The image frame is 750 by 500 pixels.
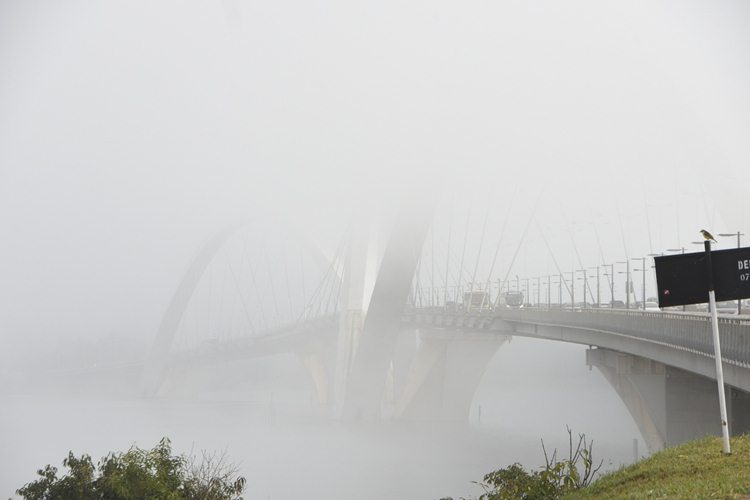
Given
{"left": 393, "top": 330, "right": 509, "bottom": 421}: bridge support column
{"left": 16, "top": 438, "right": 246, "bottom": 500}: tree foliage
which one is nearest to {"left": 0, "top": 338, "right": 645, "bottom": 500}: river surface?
{"left": 393, "top": 330, "right": 509, "bottom": 421}: bridge support column

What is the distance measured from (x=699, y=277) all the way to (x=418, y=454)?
180ft

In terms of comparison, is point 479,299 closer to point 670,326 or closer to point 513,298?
point 513,298

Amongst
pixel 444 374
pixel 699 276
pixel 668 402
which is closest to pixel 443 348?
pixel 444 374

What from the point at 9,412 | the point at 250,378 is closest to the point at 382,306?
the point at 9,412

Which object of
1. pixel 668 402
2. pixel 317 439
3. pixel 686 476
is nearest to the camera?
pixel 686 476

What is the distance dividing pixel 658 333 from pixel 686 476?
18750 mm

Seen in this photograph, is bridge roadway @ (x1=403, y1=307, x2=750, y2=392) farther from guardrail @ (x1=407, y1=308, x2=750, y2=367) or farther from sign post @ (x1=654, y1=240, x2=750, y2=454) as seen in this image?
sign post @ (x1=654, y1=240, x2=750, y2=454)

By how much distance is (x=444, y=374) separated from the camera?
85.3 meters

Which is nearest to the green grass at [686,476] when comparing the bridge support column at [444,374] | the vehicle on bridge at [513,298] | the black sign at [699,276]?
the black sign at [699,276]

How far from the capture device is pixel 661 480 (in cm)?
1236

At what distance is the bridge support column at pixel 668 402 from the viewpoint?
33906 mm

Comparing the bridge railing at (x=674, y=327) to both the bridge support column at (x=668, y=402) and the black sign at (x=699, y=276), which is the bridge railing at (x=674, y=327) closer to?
the bridge support column at (x=668, y=402)

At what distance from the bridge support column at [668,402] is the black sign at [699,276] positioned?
1937 cm

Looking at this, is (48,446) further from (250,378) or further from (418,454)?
(250,378)
